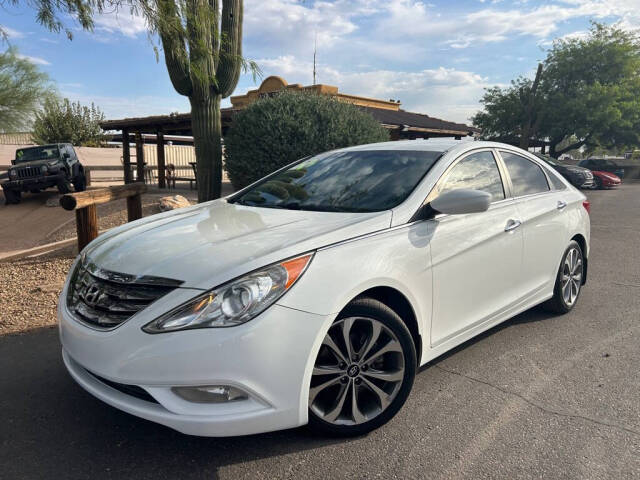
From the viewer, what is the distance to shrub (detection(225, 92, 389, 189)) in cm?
961

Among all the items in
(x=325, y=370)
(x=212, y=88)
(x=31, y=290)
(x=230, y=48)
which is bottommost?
(x=31, y=290)

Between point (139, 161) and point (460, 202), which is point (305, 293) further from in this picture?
point (139, 161)

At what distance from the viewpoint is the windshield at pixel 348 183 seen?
10.3ft

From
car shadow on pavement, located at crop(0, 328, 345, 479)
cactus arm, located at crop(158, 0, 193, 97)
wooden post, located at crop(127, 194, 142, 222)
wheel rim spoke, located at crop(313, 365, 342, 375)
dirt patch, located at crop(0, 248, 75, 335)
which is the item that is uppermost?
cactus arm, located at crop(158, 0, 193, 97)

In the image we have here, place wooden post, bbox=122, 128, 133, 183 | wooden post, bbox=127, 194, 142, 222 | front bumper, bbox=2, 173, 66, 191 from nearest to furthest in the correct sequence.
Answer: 1. wooden post, bbox=127, 194, 142, 222
2. front bumper, bbox=2, 173, 66, 191
3. wooden post, bbox=122, 128, 133, 183

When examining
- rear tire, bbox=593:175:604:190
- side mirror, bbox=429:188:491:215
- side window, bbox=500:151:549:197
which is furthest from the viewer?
rear tire, bbox=593:175:604:190

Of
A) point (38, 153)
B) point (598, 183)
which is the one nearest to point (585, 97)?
point (598, 183)

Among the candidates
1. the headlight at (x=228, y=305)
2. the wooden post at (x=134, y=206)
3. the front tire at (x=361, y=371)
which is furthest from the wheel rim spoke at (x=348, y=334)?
the wooden post at (x=134, y=206)

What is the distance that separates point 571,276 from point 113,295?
3.97 metres

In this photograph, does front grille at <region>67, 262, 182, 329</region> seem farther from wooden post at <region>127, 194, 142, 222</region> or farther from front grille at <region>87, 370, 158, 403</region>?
wooden post at <region>127, 194, 142, 222</region>

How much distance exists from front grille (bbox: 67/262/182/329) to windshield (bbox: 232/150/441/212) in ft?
3.98

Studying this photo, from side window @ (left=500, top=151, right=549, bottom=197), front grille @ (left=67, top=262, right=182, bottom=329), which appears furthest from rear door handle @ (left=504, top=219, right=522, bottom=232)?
front grille @ (left=67, top=262, right=182, bottom=329)

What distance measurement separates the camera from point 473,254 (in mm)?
3184

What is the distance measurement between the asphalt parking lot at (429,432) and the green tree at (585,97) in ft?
96.4
